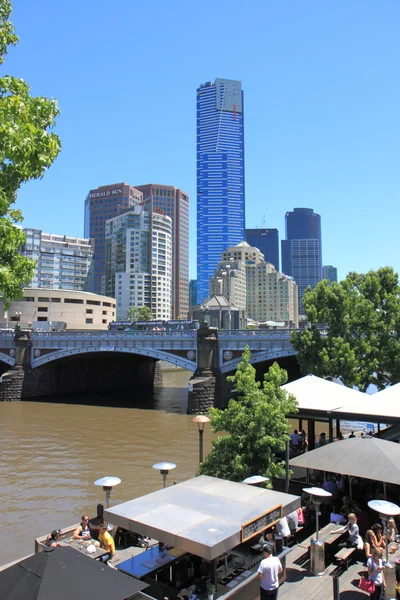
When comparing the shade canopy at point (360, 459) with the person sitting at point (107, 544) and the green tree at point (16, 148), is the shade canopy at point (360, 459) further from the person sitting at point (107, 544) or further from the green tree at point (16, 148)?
the green tree at point (16, 148)

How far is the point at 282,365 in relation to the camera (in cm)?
4809

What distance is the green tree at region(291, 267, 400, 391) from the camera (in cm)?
3194

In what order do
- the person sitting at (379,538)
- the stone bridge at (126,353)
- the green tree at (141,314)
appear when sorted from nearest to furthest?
the person sitting at (379,538) < the stone bridge at (126,353) < the green tree at (141,314)

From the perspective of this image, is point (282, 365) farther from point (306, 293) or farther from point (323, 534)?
point (323, 534)

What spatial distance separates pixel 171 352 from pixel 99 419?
34.8ft

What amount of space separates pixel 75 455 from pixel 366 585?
22.3m

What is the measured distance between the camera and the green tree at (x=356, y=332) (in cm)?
3194

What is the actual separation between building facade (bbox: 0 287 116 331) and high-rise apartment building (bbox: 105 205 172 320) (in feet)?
257

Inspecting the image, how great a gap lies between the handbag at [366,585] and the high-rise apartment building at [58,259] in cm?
16605

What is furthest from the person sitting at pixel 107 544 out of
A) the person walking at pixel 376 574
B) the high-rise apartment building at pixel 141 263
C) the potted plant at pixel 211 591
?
the high-rise apartment building at pixel 141 263

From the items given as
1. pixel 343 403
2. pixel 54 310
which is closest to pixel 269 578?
pixel 343 403

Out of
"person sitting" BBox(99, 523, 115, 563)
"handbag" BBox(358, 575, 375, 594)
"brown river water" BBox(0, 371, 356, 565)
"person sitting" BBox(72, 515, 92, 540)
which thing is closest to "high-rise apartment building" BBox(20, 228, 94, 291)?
"brown river water" BBox(0, 371, 356, 565)

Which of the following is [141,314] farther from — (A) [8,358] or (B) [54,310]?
(A) [8,358]

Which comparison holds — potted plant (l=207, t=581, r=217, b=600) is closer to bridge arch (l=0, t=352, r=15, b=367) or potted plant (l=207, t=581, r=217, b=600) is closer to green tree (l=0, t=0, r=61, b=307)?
green tree (l=0, t=0, r=61, b=307)
